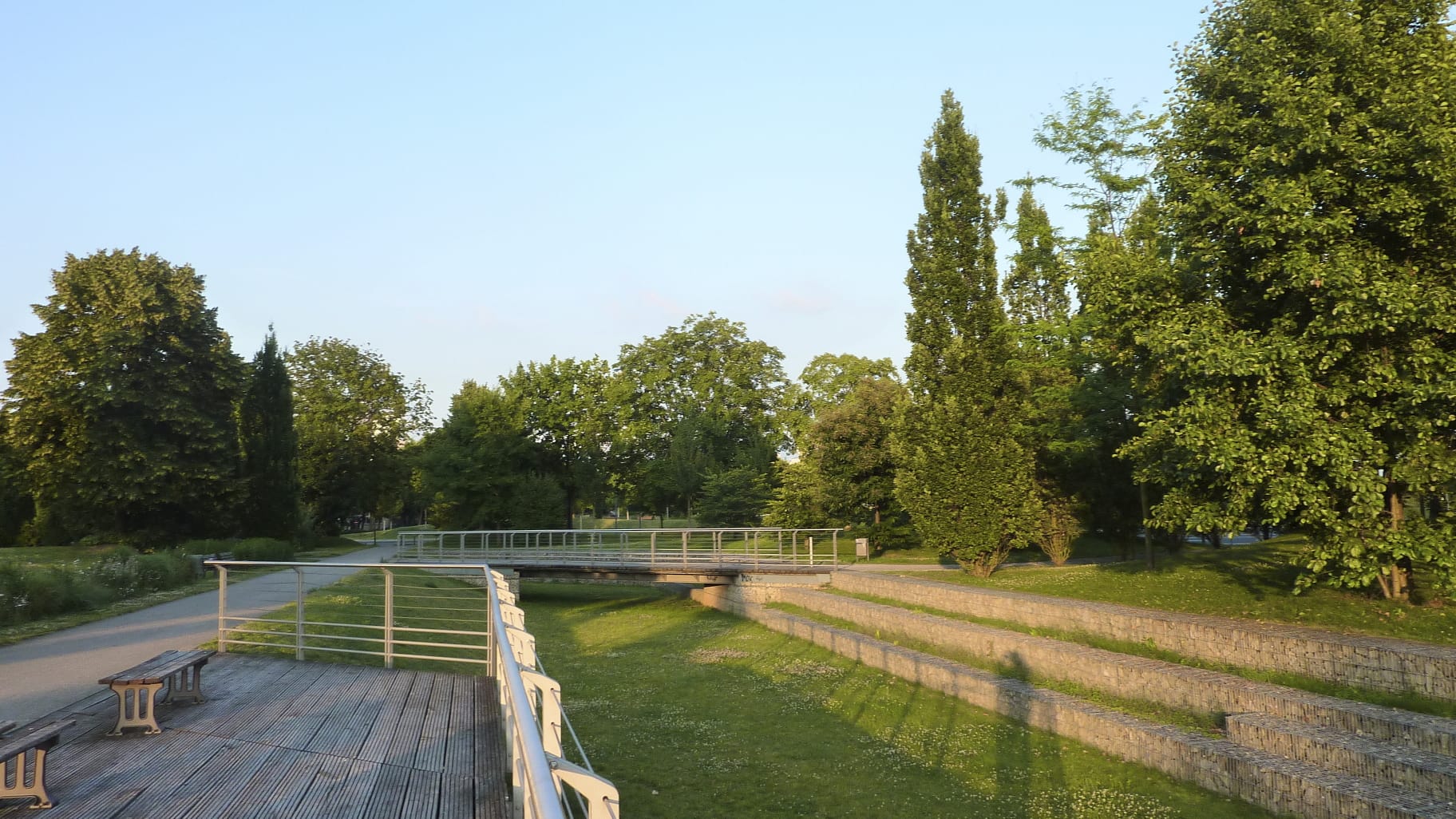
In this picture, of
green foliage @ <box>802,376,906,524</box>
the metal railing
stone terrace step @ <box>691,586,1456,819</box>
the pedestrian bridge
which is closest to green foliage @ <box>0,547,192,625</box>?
the metal railing

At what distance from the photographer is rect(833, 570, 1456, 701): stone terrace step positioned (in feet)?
31.3

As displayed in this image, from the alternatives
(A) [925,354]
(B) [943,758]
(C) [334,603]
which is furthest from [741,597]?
(B) [943,758]

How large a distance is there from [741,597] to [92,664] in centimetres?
1715

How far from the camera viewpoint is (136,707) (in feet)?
25.5

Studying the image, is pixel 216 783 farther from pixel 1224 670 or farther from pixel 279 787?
pixel 1224 670

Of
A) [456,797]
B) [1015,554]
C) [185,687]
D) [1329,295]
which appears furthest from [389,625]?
[1015,554]

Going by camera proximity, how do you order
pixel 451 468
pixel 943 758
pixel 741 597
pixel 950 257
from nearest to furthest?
pixel 943 758
pixel 950 257
pixel 741 597
pixel 451 468

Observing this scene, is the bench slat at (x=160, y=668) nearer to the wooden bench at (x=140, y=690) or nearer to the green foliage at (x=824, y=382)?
the wooden bench at (x=140, y=690)

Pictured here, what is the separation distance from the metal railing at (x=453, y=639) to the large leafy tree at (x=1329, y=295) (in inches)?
373

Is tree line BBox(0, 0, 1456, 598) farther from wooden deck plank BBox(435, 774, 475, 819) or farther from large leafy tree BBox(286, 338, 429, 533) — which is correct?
wooden deck plank BBox(435, 774, 475, 819)

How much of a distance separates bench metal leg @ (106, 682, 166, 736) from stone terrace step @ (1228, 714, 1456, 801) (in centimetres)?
1081

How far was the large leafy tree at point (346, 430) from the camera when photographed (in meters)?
56.7

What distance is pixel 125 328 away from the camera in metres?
35.5

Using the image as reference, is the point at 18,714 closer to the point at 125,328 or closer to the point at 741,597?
the point at 741,597
